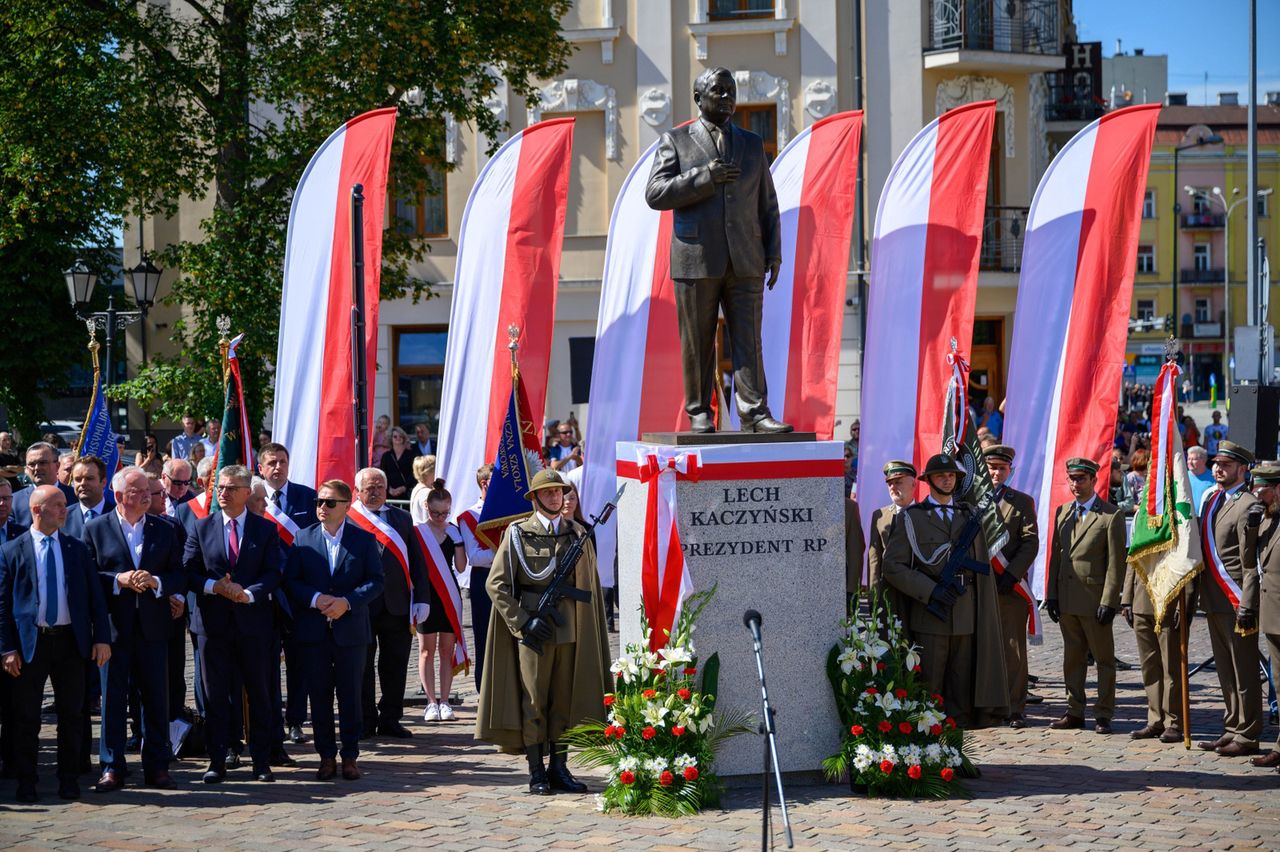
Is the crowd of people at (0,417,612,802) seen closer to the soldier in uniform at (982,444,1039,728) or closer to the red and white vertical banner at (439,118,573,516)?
the soldier in uniform at (982,444,1039,728)

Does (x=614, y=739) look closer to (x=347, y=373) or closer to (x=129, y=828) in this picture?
(x=129, y=828)

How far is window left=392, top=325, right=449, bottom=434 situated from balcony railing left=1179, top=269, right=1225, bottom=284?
67148 mm

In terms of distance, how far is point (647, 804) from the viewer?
8.90m

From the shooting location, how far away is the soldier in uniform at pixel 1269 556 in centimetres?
977

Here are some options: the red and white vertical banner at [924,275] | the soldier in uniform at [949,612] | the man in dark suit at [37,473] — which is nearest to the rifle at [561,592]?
the soldier in uniform at [949,612]

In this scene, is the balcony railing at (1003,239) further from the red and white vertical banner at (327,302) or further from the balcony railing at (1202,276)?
the balcony railing at (1202,276)

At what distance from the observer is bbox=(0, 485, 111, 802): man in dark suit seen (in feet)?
31.2

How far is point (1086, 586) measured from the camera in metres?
11.5

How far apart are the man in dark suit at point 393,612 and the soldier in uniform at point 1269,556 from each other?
5.69 metres

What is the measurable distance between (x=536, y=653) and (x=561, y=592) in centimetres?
39

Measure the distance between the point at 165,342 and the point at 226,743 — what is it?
23965mm

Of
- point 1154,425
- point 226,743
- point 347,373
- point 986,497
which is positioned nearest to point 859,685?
point 986,497

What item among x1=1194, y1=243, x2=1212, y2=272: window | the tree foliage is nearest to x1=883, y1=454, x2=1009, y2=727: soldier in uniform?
the tree foliage

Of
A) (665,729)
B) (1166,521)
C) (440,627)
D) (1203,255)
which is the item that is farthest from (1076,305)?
(1203,255)
